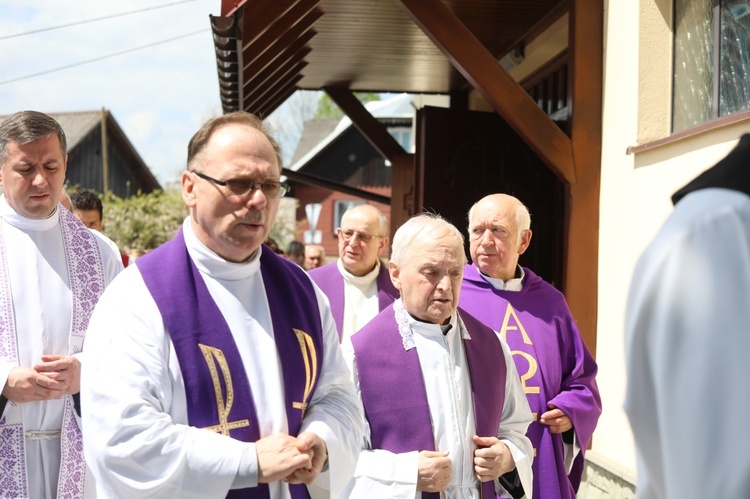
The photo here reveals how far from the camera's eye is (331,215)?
50.2 m

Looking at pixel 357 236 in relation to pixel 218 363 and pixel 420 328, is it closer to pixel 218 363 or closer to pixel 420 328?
pixel 420 328

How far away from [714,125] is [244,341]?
3465 mm

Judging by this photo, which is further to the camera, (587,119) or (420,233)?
(587,119)

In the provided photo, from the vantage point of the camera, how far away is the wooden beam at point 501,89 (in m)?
6.98

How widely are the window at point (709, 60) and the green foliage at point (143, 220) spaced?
25641 mm

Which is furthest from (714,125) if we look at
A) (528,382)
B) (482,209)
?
(528,382)

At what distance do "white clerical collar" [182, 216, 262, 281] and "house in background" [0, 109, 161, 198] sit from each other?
44.3 metres

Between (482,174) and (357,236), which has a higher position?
(482,174)

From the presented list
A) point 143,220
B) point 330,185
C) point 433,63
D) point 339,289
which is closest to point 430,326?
point 339,289

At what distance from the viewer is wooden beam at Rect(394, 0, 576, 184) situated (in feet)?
22.9

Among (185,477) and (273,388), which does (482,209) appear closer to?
(273,388)

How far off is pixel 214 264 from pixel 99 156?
1881 inches

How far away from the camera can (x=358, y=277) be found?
262 inches

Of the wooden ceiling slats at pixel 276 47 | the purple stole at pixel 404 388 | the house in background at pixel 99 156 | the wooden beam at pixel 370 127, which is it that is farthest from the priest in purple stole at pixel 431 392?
the house in background at pixel 99 156
